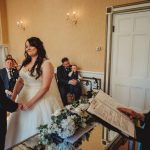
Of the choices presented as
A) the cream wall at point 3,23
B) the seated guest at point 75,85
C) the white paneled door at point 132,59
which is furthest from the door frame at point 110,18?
the cream wall at point 3,23

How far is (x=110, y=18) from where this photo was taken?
4.00 m

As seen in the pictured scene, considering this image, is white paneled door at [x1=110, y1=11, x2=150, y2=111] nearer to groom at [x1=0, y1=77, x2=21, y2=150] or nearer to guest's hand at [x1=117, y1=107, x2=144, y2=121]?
guest's hand at [x1=117, y1=107, x2=144, y2=121]

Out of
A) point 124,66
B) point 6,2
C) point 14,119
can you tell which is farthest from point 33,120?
point 6,2

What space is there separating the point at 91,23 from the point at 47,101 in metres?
2.73

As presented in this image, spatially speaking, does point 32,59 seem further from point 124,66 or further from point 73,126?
point 124,66

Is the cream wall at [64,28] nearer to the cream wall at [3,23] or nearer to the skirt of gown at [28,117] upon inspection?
the cream wall at [3,23]

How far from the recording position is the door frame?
3.57 meters

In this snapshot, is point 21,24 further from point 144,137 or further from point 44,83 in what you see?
point 144,137

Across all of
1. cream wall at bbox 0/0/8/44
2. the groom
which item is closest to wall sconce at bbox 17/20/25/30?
cream wall at bbox 0/0/8/44

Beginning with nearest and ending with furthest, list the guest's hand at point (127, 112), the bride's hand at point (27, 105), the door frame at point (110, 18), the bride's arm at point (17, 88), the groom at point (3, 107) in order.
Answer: the guest's hand at point (127, 112)
the groom at point (3, 107)
the bride's hand at point (27, 105)
the bride's arm at point (17, 88)
the door frame at point (110, 18)

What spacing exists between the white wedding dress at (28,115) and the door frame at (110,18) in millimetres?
2311

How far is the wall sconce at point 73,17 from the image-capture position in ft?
14.9

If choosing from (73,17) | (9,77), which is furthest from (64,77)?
(73,17)

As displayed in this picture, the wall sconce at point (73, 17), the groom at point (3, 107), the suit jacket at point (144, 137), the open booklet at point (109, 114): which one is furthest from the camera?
the wall sconce at point (73, 17)
